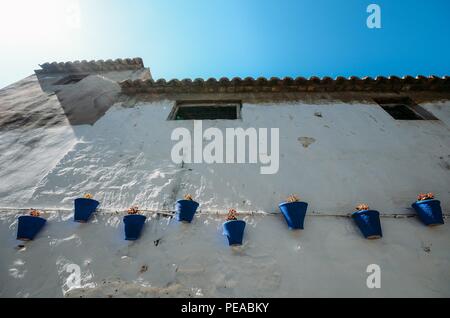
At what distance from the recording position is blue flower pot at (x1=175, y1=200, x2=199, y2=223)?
3492mm

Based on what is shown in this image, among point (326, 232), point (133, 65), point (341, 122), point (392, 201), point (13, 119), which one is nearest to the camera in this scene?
point (326, 232)

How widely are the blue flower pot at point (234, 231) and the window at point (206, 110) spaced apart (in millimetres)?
3081

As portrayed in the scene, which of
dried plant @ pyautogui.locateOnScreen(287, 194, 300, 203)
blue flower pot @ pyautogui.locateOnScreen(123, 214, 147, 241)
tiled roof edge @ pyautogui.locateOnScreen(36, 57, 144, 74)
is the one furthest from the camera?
tiled roof edge @ pyautogui.locateOnScreen(36, 57, 144, 74)

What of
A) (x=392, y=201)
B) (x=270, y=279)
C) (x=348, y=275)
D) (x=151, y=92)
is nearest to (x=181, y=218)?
(x=270, y=279)

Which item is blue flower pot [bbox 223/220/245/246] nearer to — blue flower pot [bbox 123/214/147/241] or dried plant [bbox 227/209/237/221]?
dried plant [bbox 227/209/237/221]

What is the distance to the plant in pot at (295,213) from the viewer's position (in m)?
3.42

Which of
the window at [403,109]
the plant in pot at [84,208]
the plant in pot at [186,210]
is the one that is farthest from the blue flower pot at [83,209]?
the window at [403,109]

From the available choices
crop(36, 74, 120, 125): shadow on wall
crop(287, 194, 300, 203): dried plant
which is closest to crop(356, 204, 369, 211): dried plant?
crop(287, 194, 300, 203): dried plant

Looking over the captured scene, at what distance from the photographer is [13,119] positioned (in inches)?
233

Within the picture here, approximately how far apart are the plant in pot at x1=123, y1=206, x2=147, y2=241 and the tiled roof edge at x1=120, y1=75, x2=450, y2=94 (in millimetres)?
4089

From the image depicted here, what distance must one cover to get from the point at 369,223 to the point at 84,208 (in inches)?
150

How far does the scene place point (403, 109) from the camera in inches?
245
